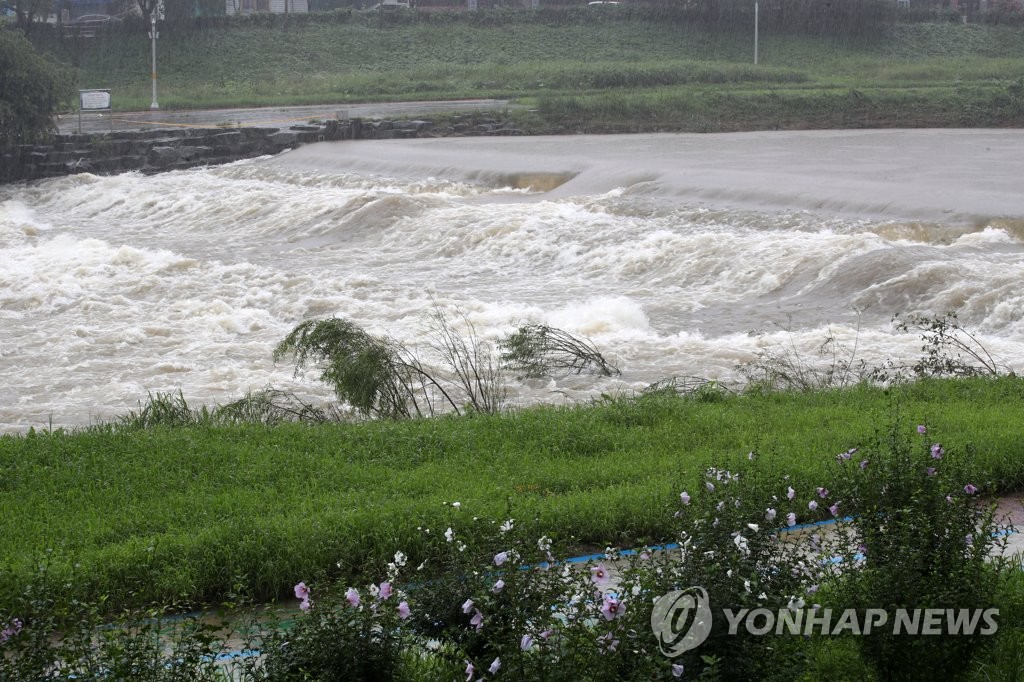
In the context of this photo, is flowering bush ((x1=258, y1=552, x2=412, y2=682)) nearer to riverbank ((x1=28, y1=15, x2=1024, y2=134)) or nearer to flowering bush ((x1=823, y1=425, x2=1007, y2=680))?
flowering bush ((x1=823, y1=425, x2=1007, y2=680))

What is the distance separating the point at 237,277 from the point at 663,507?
14357 mm

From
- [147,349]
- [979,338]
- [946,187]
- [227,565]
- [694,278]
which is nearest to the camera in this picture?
[227,565]

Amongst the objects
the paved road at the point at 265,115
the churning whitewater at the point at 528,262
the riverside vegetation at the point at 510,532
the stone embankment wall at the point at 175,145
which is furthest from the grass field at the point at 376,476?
the paved road at the point at 265,115

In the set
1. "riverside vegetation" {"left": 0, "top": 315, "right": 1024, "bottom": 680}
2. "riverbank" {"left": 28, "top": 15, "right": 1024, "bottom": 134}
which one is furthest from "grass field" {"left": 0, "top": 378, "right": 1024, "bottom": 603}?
"riverbank" {"left": 28, "top": 15, "right": 1024, "bottom": 134}

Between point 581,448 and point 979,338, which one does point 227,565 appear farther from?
point 979,338

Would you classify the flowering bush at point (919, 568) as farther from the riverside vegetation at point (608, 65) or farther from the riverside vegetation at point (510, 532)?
the riverside vegetation at point (608, 65)

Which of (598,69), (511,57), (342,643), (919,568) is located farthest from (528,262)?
(511,57)

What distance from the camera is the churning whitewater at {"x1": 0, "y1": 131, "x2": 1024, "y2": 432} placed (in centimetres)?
1364

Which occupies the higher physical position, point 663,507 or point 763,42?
point 763,42

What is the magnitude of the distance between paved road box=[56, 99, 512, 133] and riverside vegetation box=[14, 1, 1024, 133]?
1.87 metres

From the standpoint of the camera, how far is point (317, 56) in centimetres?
5875

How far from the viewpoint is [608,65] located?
174 ft

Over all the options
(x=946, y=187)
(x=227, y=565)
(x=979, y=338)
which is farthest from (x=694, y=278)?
(x=227, y=565)

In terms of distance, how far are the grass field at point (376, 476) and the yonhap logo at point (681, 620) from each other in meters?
1.36
